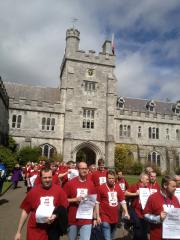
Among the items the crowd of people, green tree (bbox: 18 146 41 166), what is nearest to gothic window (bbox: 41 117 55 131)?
green tree (bbox: 18 146 41 166)

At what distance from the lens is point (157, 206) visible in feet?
15.9

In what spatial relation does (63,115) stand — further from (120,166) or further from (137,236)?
(137,236)

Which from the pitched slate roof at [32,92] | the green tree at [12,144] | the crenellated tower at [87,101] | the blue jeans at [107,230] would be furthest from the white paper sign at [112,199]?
the pitched slate roof at [32,92]

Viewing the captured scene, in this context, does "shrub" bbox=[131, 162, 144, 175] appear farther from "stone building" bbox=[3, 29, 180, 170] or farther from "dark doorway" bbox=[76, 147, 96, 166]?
"dark doorway" bbox=[76, 147, 96, 166]

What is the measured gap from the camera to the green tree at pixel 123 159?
3538 centimetres

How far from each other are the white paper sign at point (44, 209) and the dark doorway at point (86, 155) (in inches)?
1238

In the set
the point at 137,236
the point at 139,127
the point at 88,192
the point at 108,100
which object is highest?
the point at 108,100

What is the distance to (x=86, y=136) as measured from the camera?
114 feet

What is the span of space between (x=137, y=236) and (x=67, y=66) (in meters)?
29.9

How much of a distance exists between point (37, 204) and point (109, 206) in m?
2.23

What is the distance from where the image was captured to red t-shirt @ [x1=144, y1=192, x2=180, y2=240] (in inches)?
189

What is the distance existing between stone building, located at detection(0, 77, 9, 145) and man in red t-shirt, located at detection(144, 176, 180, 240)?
24.9 m

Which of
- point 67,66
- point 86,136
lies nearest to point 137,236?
point 86,136

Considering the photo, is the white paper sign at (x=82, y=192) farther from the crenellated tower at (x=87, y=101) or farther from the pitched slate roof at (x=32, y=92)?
the pitched slate roof at (x=32, y=92)
